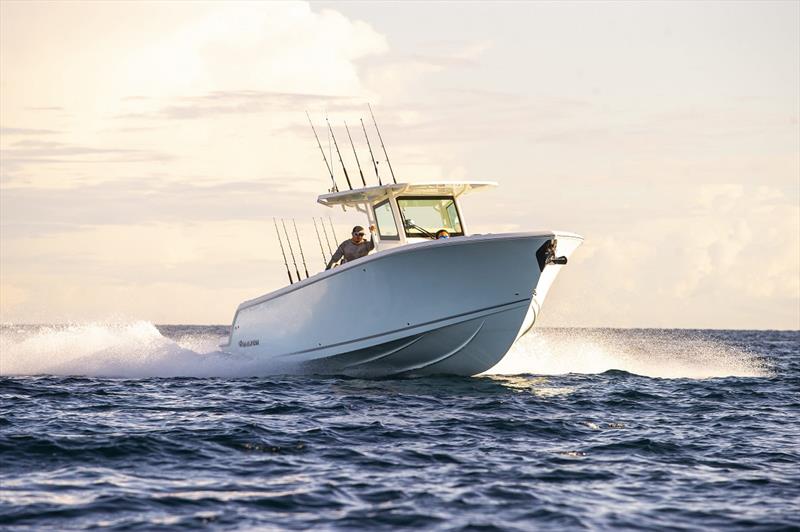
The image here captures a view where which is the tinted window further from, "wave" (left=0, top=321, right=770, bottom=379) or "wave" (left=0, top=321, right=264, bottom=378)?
"wave" (left=0, top=321, right=264, bottom=378)

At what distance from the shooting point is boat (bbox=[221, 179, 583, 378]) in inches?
595

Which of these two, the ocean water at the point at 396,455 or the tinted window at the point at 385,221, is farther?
the tinted window at the point at 385,221

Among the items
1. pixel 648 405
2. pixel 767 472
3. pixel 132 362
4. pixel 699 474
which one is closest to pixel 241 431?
pixel 699 474

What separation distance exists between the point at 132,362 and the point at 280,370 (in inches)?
165

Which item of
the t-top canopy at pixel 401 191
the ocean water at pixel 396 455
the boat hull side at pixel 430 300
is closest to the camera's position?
the ocean water at pixel 396 455

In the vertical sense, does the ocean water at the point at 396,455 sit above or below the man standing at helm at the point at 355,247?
below

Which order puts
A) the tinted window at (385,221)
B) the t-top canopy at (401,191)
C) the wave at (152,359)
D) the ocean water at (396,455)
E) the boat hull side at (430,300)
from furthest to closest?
the wave at (152,359)
the tinted window at (385,221)
the t-top canopy at (401,191)
the boat hull side at (430,300)
the ocean water at (396,455)

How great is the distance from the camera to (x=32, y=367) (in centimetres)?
2111

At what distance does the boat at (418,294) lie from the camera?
1510 centimetres

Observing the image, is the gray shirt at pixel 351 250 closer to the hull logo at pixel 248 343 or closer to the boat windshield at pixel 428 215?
the boat windshield at pixel 428 215

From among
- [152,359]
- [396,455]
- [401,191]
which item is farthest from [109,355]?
[396,455]

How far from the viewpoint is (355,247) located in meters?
16.8

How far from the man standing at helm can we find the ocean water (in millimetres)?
2251

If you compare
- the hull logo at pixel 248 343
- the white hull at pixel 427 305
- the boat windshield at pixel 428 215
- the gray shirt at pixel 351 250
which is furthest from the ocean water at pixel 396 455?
the boat windshield at pixel 428 215
